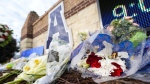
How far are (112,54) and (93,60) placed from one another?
120 millimetres

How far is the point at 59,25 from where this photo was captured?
4.91 meters

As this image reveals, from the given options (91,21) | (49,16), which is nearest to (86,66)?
(91,21)

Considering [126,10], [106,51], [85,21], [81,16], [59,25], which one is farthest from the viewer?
[59,25]

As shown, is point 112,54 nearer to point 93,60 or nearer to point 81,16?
point 93,60

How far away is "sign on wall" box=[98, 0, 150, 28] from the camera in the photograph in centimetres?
267

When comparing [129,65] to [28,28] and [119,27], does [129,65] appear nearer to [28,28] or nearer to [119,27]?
[119,27]

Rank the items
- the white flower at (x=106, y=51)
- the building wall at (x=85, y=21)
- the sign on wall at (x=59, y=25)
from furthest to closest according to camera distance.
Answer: the sign on wall at (x=59, y=25)
the building wall at (x=85, y=21)
the white flower at (x=106, y=51)

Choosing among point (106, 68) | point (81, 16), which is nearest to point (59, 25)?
point (81, 16)

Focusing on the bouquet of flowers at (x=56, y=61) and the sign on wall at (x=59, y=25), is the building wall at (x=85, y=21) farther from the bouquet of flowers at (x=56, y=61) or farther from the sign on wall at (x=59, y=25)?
the bouquet of flowers at (x=56, y=61)

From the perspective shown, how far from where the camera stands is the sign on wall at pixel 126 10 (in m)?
2.67

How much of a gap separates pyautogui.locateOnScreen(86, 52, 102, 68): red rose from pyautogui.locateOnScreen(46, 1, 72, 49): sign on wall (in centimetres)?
327

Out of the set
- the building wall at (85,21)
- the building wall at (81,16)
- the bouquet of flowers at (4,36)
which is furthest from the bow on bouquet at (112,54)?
the bouquet of flowers at (4,36)

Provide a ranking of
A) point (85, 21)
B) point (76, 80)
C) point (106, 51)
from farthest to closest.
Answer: point (85, 21) → point (106, 51) → point (76, 80)

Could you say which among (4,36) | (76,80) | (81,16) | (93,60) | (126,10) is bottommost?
(76,80)
